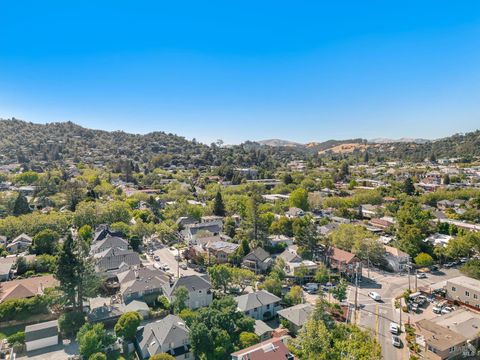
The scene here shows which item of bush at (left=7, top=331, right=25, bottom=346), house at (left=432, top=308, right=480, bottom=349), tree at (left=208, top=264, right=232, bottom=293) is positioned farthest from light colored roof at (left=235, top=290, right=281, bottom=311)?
bush at (left=7, top=331, right=25, bottom=346)

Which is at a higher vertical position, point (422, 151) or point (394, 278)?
point (422, 151)

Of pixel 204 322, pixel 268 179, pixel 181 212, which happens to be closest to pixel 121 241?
pixel 181 212

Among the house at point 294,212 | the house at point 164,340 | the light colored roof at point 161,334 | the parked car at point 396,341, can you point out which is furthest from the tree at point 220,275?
the house at point 294,212

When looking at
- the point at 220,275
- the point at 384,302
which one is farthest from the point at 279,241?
the point at 384,302

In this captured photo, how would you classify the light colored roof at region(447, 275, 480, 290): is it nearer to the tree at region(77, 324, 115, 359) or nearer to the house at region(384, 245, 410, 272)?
the house at region(384, 245, 410, 272)

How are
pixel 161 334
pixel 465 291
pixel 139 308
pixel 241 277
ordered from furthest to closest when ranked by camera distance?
pixel 241 277
pixel 465 291
pixel 139 308
pixel 161 334

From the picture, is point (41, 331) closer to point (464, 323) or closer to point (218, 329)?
point (218, 329)

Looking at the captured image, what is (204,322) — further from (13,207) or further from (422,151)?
(422,151)
